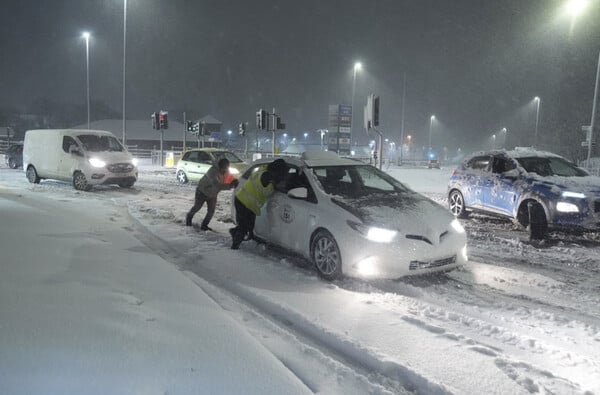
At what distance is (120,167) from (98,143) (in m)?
1.20

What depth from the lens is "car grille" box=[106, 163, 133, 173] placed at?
15719mm

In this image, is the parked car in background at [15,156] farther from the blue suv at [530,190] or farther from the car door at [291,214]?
the car door at [291,214]

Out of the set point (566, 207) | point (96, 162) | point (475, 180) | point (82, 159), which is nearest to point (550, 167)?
point (475, 180)

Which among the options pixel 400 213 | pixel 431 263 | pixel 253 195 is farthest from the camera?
pixel 253 195

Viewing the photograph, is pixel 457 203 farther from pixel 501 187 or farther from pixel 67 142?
pixel 67 142

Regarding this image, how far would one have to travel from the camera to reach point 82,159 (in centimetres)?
1549

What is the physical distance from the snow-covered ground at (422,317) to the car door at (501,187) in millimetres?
1738

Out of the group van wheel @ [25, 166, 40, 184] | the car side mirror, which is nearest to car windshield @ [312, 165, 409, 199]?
the car side mirror

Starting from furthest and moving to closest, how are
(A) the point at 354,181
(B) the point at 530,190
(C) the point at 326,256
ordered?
(B) the point at 530,190
(A) the point at 354,181
(C) the point at 326,256

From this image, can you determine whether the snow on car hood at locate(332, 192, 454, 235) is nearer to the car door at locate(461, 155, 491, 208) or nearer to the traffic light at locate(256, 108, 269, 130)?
the car door at locate(461, 155, 491, 208)

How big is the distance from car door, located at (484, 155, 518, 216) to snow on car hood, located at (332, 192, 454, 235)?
163 inches

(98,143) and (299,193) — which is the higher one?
(98,143)

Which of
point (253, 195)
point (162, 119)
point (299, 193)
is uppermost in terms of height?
point (162, 119)

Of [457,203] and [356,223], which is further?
[457,203]
